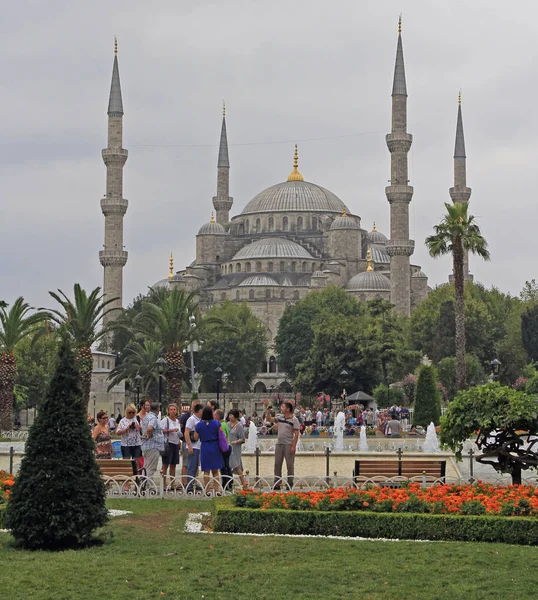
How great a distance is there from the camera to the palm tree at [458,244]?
33.5 meters

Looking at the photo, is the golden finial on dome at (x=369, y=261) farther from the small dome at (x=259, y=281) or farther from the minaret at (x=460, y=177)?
the minaret at (x=460, y=177)

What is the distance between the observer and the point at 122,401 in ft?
170

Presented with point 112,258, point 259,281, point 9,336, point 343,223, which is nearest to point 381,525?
point 9,336

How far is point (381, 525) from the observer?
10.2m

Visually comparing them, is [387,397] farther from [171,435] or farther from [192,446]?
[171,435]

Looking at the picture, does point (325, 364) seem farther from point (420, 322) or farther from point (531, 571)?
point (531, 571)

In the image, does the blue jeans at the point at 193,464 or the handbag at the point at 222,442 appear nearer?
the handbag at the point at 222,442

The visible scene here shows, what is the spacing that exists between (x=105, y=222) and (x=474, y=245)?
111 feet

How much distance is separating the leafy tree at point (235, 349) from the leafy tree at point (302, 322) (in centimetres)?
145

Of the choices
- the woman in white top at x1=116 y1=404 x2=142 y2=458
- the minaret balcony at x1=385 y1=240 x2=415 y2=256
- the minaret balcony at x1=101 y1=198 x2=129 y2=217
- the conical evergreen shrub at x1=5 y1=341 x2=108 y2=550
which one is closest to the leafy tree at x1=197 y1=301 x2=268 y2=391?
the minaret balcony at x1=101 y1=198 x2=129 y2=217

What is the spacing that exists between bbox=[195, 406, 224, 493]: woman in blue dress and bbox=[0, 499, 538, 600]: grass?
8.39 ft

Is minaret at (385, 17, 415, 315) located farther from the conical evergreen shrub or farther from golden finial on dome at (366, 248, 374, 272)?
the conical evergreen shrub

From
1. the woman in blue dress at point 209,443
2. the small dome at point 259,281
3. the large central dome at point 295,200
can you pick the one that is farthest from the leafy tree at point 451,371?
the large central dome at point 295,200

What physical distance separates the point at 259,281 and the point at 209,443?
224 ft
